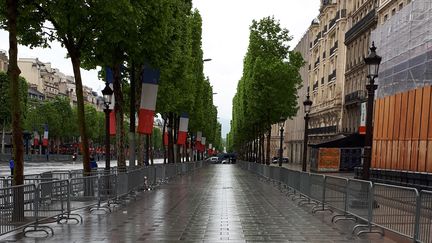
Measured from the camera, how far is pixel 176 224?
506 inches

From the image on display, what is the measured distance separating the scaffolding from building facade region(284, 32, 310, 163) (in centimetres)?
5209

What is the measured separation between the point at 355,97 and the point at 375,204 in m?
45.3

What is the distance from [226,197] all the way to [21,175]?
33.7 ft

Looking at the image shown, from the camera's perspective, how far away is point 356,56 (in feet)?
187

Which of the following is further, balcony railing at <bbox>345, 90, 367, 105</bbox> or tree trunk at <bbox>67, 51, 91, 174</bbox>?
balcony railing at <bbox>345, 90, 367, 105</bbox>

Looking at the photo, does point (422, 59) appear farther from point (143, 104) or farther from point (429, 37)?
point (143, 104)

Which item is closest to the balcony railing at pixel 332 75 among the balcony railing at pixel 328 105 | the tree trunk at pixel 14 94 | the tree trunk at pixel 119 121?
the balcony railing at pixel 328 105

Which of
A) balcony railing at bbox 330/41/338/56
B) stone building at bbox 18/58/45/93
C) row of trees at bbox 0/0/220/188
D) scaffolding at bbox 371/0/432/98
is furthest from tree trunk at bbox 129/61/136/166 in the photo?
stone building at bbox 18/58/45/93

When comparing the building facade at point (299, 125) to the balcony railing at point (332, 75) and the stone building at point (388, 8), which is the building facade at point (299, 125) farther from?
the stone building at point (388, 8)

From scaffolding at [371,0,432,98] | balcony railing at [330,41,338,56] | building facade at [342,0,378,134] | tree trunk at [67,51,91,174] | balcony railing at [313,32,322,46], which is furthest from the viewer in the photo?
balcony railing at [313,32,322,46]

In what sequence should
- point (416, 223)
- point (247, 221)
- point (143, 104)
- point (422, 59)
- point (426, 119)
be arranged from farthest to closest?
point (422, 59) < point (426, 119) < point (143, 104) < point (247, 221) < point (416, 223)

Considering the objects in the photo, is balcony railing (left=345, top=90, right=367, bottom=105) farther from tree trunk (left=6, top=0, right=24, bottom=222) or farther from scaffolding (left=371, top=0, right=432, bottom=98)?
tree trunk (left=6, top=0, right=24, bottom=222)

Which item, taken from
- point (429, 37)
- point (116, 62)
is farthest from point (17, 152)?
point (429, 37)

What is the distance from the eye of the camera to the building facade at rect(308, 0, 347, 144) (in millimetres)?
63703
